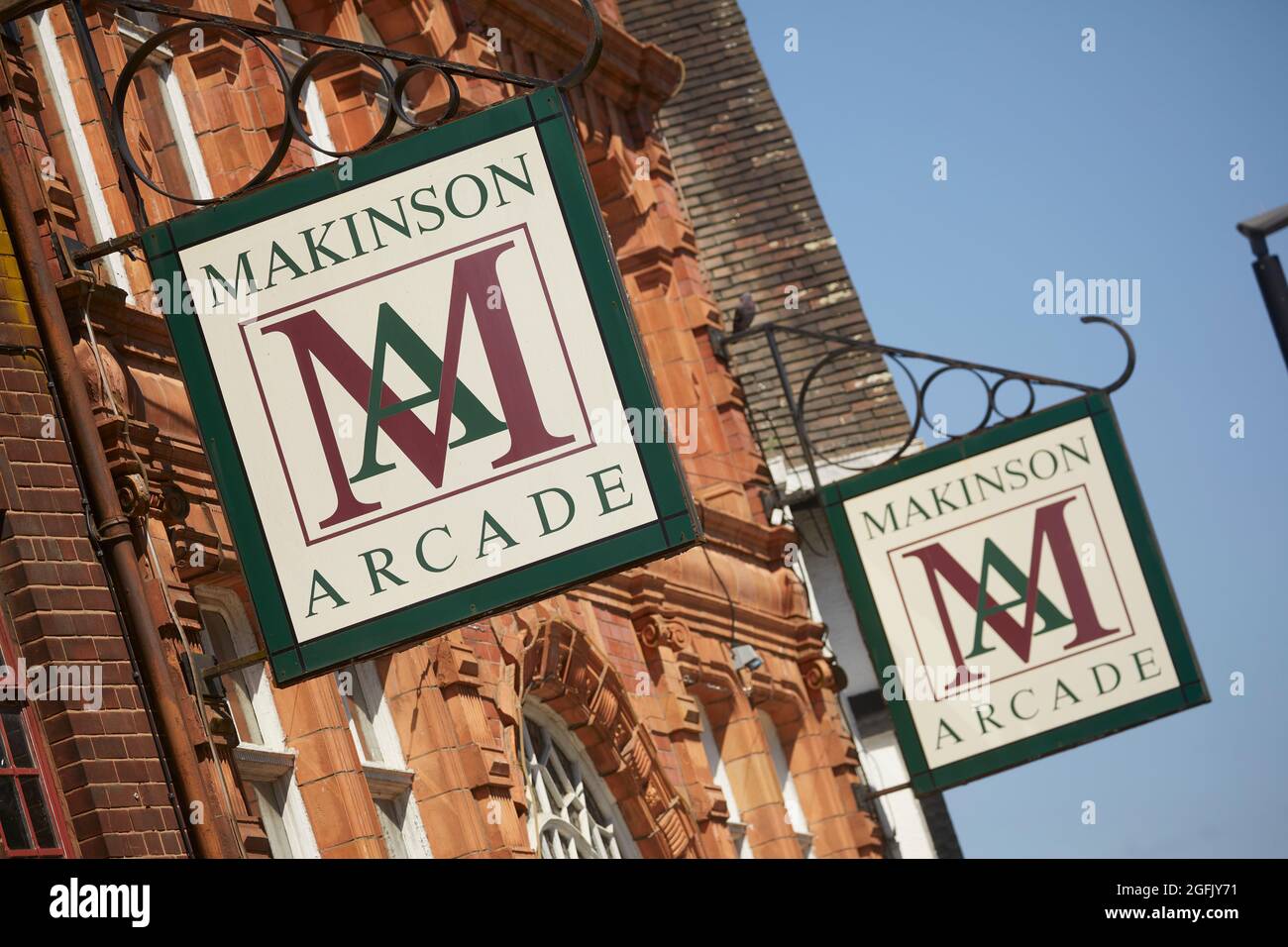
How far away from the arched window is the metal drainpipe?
5275 mm

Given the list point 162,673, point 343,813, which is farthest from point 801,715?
point 162,673

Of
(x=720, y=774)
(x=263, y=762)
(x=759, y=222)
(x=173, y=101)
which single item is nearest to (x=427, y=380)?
(x=263, y=762)

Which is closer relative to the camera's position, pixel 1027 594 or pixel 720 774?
pixel 1027 594

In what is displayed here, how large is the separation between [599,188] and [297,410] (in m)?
12.4

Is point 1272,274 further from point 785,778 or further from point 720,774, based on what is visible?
point 785,778

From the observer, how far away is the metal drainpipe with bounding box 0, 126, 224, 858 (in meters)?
9.91

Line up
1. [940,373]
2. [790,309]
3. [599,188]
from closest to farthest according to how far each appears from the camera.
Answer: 1. [940,373]
2. [599,188]
3. [790,309]

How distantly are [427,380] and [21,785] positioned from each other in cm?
231

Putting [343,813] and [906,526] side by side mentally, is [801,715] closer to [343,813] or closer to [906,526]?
[906,526]

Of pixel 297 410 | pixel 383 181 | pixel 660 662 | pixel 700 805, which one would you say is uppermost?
pixel 383 181

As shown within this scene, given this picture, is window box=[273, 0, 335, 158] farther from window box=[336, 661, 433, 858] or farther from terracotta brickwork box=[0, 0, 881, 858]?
window box=[336, 661, 433, 858]

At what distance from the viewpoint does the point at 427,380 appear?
9.26 metres

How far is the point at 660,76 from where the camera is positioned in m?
22.4

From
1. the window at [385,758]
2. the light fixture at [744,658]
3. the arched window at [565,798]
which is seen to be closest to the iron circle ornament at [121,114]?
the window at [385,758]
